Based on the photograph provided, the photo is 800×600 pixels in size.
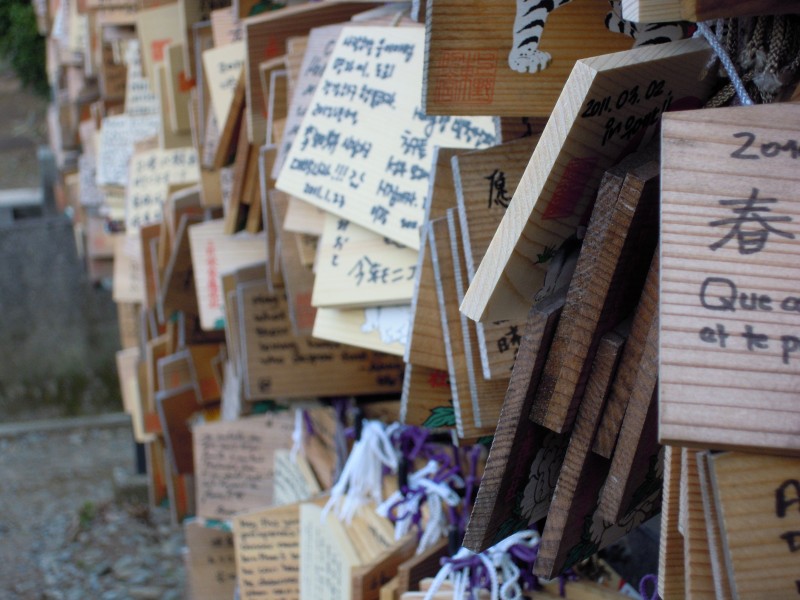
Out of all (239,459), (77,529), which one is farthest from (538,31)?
(77,529)

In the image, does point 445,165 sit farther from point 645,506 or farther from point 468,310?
point 645,506

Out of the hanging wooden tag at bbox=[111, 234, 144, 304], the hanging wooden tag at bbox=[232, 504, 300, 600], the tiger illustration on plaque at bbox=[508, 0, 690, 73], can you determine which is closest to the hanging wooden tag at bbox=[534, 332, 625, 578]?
the tiger illustration on plaque at bbox=[508, 0, 690, 73]

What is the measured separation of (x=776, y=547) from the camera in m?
0.67

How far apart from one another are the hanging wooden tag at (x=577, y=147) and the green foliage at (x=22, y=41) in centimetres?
1033

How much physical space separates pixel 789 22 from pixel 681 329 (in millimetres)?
301

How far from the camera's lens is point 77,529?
5512mm

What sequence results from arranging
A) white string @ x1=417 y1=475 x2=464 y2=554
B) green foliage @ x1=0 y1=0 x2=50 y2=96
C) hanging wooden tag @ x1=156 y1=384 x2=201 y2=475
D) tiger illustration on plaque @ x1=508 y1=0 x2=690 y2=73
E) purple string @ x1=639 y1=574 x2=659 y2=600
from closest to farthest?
tiger illustration on plaque @ x1=508 y1=0 x2=690 y2=73
purple string @ x1=639 y1=574 x2=659 y2=600
white string @ x1=417 y1=475 x2=464 y2=554
hanging wooden tag @ x1=156 y1=384 x2=201 y2=475
green foliage @ x1=0 y1=0 x2=50 y2=96

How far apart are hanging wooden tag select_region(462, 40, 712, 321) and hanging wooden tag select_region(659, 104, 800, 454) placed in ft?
0.33

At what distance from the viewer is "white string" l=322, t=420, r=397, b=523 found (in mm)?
1926

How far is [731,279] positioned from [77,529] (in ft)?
17.7

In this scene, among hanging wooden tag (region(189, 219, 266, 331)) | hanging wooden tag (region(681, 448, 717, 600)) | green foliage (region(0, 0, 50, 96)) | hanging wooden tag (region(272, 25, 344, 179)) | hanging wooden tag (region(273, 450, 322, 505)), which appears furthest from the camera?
green foliage (region(0, 0, 50, 96))

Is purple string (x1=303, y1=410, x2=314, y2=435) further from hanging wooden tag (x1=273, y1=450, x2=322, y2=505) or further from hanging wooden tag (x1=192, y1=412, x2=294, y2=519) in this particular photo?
hanging wooden tag (x1=192, y1=412, x2=294, y2=519)

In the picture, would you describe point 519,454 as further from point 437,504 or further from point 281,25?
point 281,25

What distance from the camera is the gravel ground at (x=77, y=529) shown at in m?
5.00
